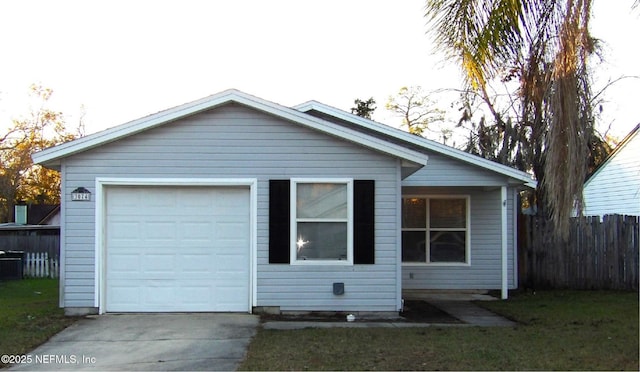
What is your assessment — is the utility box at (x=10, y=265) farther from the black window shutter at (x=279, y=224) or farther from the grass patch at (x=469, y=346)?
the grass patch at (x=469, y=346)

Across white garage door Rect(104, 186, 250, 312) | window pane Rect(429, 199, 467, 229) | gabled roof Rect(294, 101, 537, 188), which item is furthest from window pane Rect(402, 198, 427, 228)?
white garage door Rect(104, 186, 250, 312)

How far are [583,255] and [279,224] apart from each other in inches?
307

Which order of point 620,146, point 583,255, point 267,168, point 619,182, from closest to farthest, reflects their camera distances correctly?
point 267,168, point 583,255, point 619,182, point 620,146

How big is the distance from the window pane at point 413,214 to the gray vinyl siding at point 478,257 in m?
0.39

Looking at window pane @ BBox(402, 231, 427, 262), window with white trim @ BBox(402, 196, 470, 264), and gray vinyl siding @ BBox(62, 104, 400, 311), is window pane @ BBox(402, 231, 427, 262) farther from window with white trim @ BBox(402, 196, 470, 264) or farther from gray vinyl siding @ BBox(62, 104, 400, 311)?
gray vinyl siding @ BBox(62, 104, 400, 311)

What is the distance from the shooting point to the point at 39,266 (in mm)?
18906

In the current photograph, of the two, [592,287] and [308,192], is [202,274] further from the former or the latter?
[592,287]

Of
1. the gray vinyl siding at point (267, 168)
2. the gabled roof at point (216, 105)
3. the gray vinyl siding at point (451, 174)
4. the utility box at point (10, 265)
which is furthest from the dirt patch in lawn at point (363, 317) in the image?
the utility box at point (10, 265)

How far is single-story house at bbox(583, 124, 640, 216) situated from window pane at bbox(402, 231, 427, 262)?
535 cm

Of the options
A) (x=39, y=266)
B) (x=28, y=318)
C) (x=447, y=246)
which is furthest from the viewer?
(x=39, y=266)

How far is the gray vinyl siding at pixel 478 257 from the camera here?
14.6 metres

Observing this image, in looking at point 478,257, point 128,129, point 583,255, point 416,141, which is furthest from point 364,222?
point 583,255

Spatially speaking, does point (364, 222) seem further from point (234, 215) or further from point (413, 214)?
point (413, 214)

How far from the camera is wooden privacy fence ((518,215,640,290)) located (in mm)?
13734
